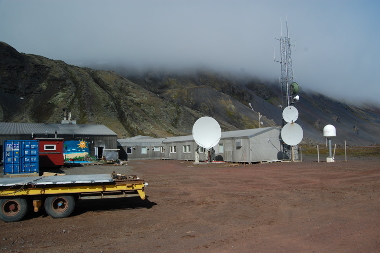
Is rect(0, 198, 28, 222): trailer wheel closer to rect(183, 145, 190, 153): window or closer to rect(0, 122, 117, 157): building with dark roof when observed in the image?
rect(0, 122, 117, 157): building with dark roof

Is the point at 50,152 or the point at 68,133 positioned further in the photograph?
the point at 68,133

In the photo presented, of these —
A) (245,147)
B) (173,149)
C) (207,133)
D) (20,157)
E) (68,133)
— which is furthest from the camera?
(173,149)

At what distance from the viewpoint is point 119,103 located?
9031 cm

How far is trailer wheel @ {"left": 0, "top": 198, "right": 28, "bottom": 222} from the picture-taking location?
9367 millimetres

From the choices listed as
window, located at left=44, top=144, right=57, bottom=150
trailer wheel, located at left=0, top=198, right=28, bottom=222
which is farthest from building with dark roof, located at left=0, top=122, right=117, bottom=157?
trailer wheel, located at left=0, top=198, right=28, bottom=222

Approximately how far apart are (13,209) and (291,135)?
29.2 meters

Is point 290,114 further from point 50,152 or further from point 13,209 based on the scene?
point 13,209

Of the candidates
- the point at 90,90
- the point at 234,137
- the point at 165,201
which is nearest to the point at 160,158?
the point at 234,137

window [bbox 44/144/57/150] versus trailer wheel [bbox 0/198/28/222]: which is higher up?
window [bbox 44/144/57/150]

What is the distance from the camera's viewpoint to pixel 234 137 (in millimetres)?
34094

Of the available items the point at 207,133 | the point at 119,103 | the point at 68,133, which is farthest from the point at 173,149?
the point at 119,103

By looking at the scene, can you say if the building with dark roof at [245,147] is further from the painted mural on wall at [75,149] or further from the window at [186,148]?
the painted mural on wall at [75,149]

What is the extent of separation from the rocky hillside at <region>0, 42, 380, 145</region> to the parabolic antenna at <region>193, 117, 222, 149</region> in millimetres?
41825

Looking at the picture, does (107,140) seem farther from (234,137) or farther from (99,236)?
(99,236)
